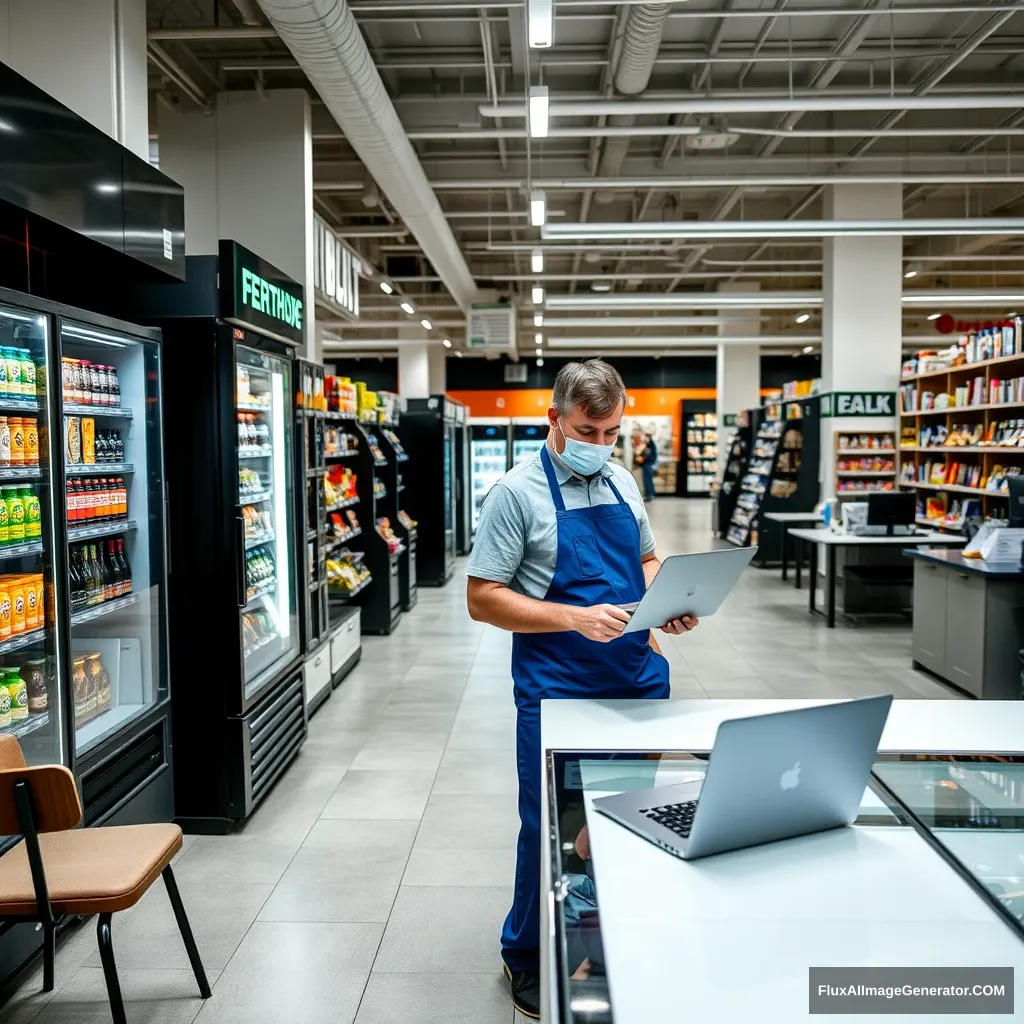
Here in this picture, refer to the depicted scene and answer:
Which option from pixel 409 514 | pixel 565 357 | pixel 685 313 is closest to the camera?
pixel 409 514

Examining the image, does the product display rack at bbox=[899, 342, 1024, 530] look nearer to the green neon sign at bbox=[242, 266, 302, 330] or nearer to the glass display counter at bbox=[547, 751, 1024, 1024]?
the green neon sign at bbox=[242, 266, 302, 330]

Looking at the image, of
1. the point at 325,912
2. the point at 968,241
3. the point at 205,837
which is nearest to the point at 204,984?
the point at 325,912

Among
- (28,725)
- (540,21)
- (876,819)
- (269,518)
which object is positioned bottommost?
(28,725)

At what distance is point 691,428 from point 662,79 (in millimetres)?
20473

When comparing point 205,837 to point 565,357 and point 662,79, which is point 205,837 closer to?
point 662,79

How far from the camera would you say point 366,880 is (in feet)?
12.1

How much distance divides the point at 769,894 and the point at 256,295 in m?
3.66

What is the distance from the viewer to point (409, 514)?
36.9 ft

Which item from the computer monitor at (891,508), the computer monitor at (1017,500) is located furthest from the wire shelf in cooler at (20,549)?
the computer monitor at (891,508)

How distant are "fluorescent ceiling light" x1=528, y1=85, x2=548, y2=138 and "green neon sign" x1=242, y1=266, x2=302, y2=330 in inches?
94.9

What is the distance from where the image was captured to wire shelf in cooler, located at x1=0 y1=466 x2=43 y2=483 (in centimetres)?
293

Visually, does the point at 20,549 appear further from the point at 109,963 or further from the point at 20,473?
the point at 109,963

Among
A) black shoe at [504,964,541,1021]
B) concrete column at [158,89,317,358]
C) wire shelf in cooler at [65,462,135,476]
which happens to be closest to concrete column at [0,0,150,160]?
wire shelf in cooler at [65,462,135,476]

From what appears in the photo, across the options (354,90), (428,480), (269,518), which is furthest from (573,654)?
(428,480)
